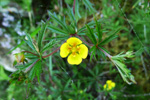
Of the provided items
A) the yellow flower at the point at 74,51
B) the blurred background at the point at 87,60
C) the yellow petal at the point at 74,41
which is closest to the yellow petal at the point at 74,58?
the yellow flower at the point at 74,51

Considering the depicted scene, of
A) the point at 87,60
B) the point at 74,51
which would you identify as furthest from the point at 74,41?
the point at 87,60

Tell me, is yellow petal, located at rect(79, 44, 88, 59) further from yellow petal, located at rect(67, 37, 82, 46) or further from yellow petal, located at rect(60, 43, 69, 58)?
yellow petal, located at rect(60, 43, 69, 58)

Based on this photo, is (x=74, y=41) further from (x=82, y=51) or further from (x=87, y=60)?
(x=87, y=60)

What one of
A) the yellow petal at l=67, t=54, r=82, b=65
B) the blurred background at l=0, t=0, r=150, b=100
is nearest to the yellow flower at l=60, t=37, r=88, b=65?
the yellow petal at l=67, t=54, r=82, b=65

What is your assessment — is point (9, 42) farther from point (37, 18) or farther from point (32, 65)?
point (32, 65)

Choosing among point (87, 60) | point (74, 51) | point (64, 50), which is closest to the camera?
point (64, 50)

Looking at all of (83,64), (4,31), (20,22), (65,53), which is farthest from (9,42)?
(65,53)
